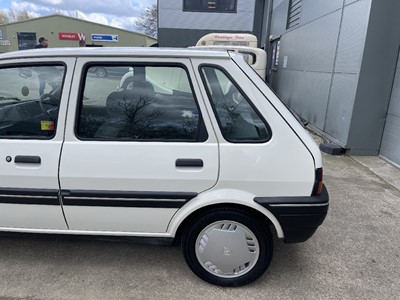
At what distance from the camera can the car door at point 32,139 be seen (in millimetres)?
2285

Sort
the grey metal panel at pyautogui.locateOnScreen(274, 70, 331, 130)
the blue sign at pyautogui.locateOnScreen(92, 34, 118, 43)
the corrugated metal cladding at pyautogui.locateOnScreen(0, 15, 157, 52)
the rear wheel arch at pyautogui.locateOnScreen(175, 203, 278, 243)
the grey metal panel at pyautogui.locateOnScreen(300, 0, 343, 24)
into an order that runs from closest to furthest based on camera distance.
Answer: the rear wheel arch at pyautogui.locateOnScreen(175, 203, 278, 243) < the grey metal panel at pyautogui.locateOnScreen(300, 0, 343, 24) < the grey metal panel at pyautogui.locateOnScreen(274, 70, 331, 130) < the corrugated metal cladding at pyautogui.locateOnScreen(0, 15, 157, 52) < the blue sign at pyautogui.locateOnScreen(92, 34, 118, 43)

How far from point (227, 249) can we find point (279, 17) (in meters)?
12.1

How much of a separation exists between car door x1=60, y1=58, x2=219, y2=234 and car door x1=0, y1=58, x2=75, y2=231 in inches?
3.6

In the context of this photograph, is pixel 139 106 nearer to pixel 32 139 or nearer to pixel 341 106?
pixel 32 139

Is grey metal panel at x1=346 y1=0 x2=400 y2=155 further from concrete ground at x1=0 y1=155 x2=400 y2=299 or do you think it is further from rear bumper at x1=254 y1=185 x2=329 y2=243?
rear bumper at x1=254 y1=185 x2=329 y2=243

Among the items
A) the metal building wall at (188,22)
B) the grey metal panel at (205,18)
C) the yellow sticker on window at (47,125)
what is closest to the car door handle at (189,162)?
the yellow sticker on window at (47,125)

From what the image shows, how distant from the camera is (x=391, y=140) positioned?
5484 mm

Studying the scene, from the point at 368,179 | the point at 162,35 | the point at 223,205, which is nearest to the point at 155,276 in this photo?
the point at 223,205

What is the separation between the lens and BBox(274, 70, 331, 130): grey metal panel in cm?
705

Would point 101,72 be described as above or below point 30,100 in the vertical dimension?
above

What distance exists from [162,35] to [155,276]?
15333mm

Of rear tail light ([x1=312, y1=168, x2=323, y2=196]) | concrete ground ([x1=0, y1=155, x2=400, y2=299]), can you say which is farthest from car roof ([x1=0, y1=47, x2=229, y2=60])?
concrete ground ([x1=0, y1=155, x2=400, y2=299])

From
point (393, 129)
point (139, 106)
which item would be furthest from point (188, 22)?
point (139, 106)

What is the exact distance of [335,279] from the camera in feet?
8.52
